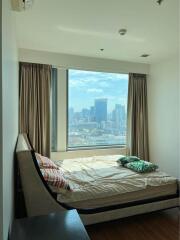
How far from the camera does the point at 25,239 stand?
4.49 ft

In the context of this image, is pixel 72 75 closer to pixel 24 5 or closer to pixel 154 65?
pixel 154 65

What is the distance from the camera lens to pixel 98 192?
8.15ft

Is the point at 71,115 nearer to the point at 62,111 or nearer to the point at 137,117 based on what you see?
the point at 62,111

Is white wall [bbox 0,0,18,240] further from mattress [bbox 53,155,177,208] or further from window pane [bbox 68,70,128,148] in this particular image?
window pane [bbox 68,70,128,148]

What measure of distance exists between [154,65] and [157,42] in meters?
1.36

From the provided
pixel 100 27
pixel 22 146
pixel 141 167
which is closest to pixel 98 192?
pixel 141 167

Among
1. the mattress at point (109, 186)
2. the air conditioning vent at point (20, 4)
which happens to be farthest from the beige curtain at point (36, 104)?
the air conditioning vent at point (20, 4)

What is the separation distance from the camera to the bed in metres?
2.09

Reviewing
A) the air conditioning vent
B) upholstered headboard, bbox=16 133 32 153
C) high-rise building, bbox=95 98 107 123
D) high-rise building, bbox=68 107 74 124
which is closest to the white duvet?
upholstered headboard, bbox=16 133 32 153

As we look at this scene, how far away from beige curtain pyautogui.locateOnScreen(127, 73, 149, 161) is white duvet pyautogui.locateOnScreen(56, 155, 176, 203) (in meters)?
1.42

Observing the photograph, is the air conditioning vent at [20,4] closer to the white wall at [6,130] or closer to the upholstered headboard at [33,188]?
the white wall at [6,130]

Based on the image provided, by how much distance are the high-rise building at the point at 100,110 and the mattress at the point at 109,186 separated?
1626 millimetres

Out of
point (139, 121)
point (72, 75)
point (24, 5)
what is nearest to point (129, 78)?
point (139, 121)

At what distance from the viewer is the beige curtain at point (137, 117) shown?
473 cm
